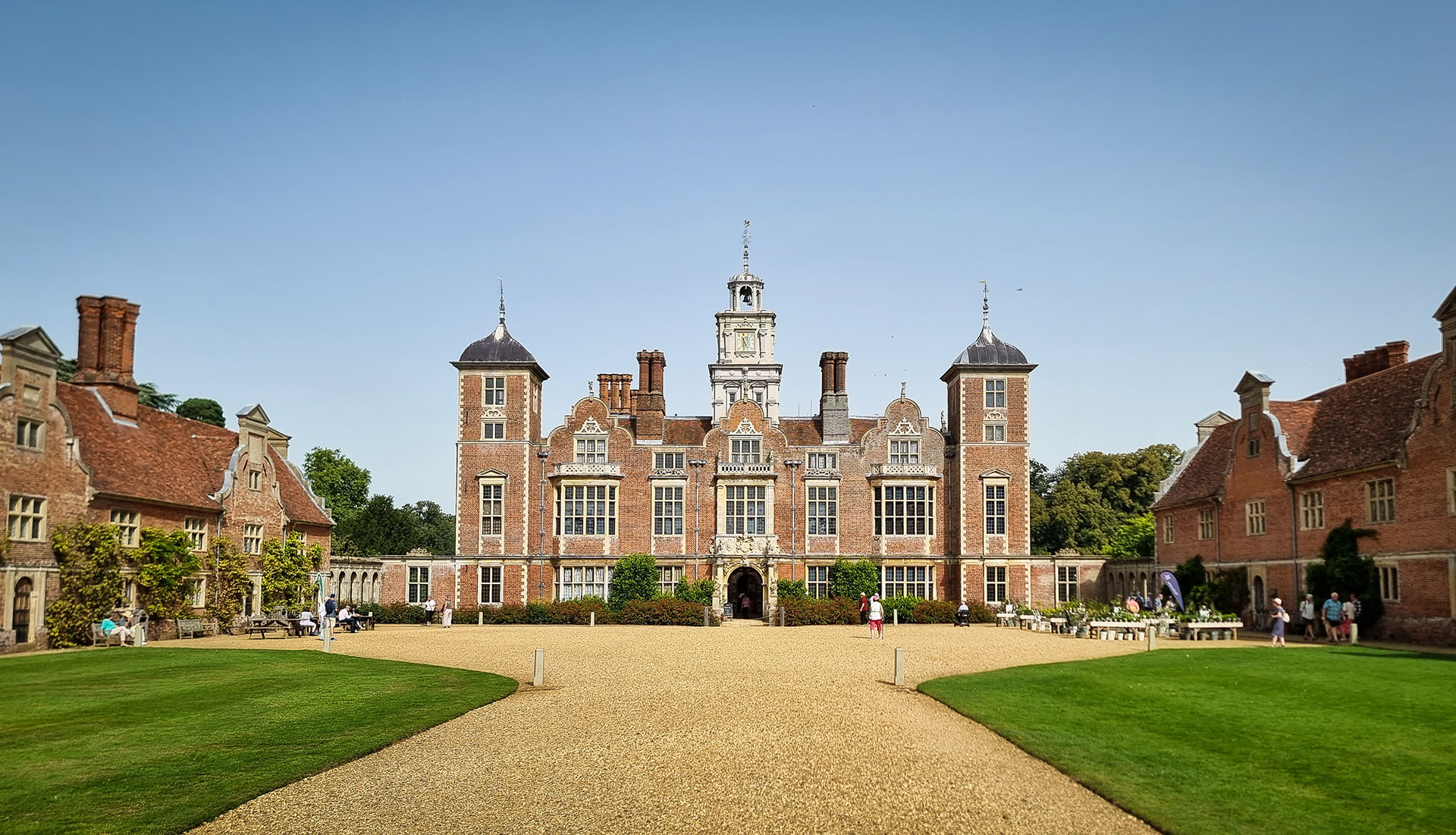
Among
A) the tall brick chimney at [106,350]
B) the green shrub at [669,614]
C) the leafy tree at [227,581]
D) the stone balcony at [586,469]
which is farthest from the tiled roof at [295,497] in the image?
the green shrub at [669,614]

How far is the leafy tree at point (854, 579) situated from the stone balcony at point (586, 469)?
9340mm

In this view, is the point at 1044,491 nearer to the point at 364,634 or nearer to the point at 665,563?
the point at 665,563

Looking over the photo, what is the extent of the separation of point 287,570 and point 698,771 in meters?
28.1

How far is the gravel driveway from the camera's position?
10.2 m

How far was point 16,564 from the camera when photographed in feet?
82.8

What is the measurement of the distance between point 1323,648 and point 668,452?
1005 inches

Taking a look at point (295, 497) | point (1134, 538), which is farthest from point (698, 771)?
point (1134, 538)

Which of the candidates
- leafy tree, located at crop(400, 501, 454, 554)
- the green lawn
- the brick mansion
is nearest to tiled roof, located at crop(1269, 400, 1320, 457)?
the brick mansion

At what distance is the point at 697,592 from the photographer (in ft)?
137

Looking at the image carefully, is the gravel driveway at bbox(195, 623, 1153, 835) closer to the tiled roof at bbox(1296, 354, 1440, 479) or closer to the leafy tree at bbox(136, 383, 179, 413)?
the tiled roof at bbox(1296, 354, 1440, 479)

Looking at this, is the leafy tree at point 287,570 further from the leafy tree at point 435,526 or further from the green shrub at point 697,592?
the leafy tree at point 435,526

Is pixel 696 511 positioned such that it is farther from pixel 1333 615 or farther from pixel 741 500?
pixel 1333 615

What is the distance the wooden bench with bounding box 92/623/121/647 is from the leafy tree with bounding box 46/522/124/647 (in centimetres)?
13

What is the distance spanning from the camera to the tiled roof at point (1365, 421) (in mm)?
28547
